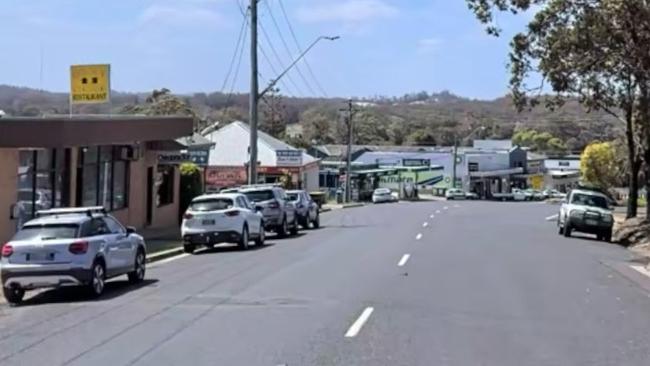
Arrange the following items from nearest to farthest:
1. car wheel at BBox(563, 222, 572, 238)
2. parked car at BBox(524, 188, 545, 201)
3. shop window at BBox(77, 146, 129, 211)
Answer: shop window at BBox(77, 146, 129, 211)
car wheel at BBox(563, 222, 572, 238)
parked car at BBox(524, 188, 545, 201)

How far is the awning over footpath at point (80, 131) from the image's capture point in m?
25.5

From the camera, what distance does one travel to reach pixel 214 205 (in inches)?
1166

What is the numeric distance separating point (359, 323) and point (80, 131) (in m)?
17.0

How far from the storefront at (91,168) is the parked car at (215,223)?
368 cm

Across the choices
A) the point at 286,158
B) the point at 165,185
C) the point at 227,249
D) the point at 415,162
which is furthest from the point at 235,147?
the point at 415,162

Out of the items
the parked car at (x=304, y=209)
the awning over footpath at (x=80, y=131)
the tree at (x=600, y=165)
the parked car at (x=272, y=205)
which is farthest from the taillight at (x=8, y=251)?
the tree at (x=600, y=165)

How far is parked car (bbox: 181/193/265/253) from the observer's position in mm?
29047

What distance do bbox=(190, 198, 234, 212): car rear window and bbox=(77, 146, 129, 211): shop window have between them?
4.49m

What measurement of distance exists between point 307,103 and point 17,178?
134623 millimetres

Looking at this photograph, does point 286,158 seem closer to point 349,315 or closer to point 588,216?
point 588,216

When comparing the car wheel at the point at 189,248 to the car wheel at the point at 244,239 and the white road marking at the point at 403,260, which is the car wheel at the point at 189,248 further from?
the white road marking at the point at 403,260

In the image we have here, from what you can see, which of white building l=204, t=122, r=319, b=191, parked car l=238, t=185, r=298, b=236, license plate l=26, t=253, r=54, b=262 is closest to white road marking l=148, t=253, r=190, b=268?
license plate l=26, t=253, r=54, b=262

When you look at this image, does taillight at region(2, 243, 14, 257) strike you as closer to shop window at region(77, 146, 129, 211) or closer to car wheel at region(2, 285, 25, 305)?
car wheel at region(2, 285, 25, 305)

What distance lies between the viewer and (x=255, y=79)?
39969 millimetres
